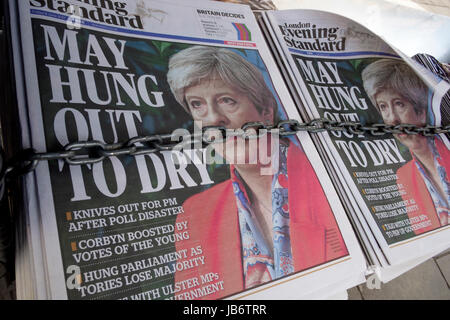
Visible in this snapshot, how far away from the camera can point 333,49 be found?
0.66 metres

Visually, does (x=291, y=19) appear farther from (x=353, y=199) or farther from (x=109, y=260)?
(x=109, y=260)

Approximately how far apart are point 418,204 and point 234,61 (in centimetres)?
47

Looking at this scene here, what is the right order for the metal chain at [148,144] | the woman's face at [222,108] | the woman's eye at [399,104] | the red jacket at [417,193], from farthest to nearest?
the woman's eye at [399,104]
the red jacket at [417,193]
the woman's face at [222,108]
the metal chain at [148,144]

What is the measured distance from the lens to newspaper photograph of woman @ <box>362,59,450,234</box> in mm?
570

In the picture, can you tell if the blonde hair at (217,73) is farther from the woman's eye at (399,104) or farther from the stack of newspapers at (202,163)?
the woman's eye at (399,104)

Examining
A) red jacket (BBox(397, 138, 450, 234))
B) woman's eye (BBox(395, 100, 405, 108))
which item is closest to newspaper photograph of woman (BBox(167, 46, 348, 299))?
red jacket (BBox(397, 138, 450, 234))

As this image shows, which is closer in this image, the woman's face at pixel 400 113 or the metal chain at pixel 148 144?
the metal chain at pixel 148 144

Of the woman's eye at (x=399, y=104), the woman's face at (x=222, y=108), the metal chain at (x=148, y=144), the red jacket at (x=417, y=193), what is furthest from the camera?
the woman's eye at (x=399, y=104)

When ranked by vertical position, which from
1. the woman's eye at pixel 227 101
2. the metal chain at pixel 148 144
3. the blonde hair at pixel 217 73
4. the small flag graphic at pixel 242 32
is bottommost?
the metal chain at pixel 148 144

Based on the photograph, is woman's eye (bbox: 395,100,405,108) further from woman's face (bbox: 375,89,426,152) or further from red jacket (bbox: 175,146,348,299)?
red jacket (bbox: 175,146,348,299)

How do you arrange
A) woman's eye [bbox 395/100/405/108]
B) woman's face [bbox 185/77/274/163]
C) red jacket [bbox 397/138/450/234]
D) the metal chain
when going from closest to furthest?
the metal chain < woman's face [bbox 185/77/274/163] < red jacket [bbox 397/138/450/234] < woman's eye [bbox 395/100/405/108]

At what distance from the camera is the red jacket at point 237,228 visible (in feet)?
1.19

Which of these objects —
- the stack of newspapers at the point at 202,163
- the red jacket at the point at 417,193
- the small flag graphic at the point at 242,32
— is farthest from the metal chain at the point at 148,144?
the small flag graphic at the point at 242,32

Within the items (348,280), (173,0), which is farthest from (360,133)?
(173,0)
